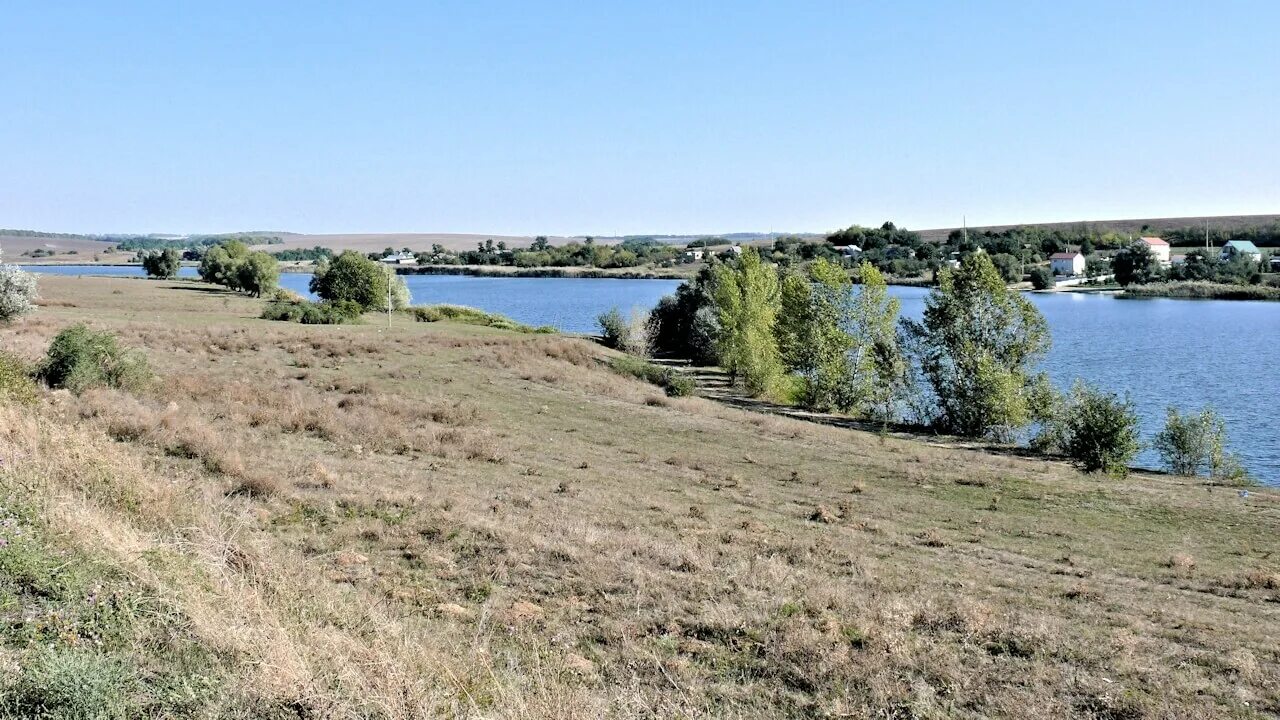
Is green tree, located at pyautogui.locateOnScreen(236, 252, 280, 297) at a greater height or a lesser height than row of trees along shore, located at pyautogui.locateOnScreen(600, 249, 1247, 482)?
greater

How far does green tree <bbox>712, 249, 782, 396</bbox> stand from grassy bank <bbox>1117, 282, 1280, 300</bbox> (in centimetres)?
9233

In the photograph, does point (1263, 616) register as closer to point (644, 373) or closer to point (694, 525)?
point (694, 525)

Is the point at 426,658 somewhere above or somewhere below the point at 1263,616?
above

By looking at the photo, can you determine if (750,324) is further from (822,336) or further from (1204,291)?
(1204,291)

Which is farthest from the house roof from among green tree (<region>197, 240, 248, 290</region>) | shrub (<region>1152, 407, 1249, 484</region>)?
green tree (<region>197, 240, 248, 290</region>)

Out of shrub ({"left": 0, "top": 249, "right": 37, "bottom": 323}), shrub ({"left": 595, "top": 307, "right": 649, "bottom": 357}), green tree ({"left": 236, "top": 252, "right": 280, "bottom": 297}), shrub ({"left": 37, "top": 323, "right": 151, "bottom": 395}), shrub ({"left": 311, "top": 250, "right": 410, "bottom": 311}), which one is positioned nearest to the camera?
shrub ({"left": 37, "top": 323, "right": 151, "bottom": 395})

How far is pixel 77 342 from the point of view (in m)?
23.2

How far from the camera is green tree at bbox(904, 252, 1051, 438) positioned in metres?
40.8

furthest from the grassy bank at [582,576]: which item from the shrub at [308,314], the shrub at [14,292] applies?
the shrub at [308,314]

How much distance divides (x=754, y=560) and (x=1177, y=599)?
6.66m

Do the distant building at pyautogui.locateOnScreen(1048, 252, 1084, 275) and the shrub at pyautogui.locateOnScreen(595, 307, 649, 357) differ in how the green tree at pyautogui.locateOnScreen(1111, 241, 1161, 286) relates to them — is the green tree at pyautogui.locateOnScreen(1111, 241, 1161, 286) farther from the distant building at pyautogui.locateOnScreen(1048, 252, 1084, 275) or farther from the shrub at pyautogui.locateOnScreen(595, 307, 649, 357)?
the shrub at pyautogui.locateOnScreen(595, 307, 649, 357)

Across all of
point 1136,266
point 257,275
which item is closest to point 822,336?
point 257,275

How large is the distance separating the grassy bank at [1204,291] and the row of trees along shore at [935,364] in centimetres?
8931

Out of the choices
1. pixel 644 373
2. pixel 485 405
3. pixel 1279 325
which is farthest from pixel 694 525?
pixel 1279 325
